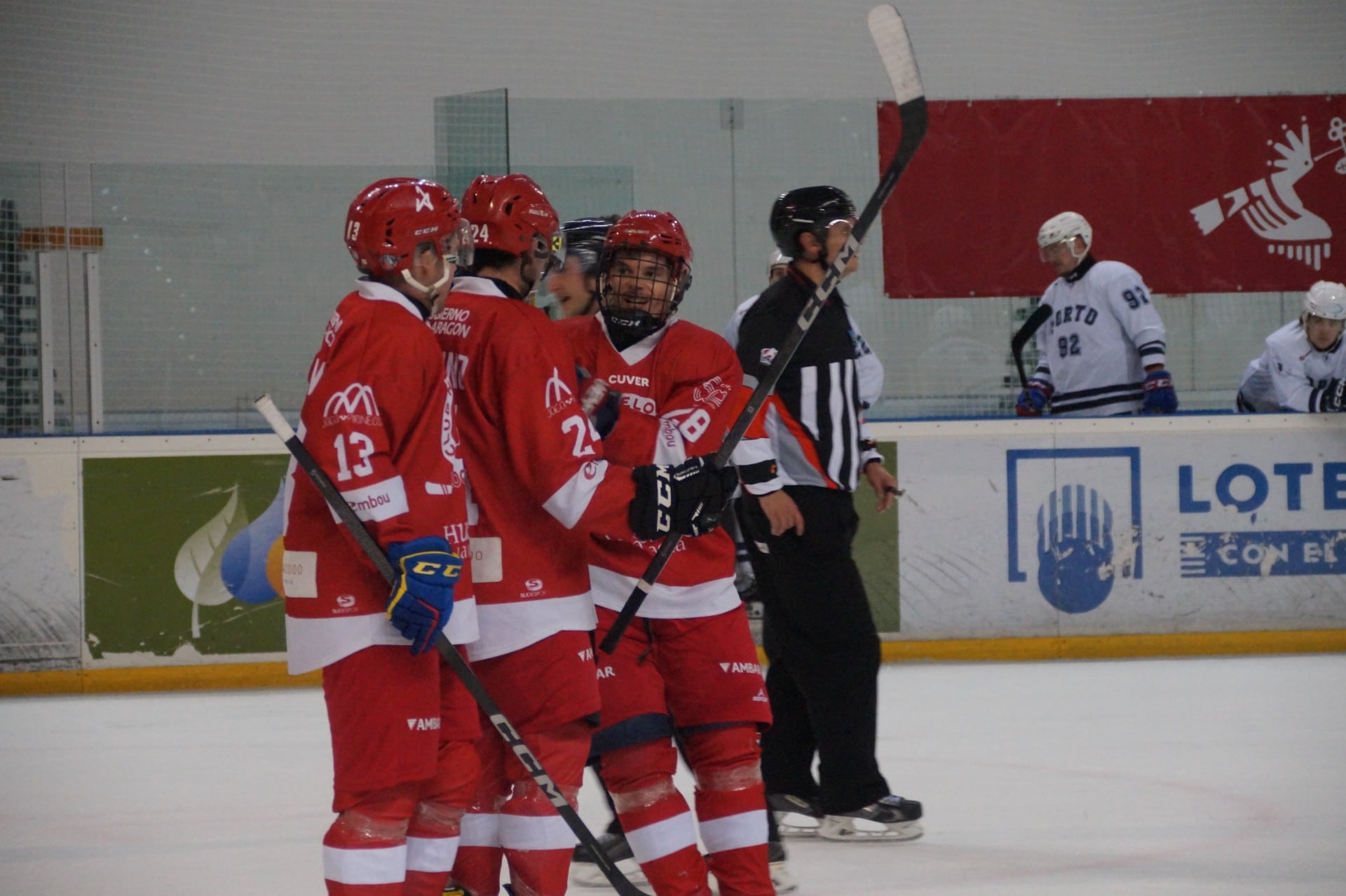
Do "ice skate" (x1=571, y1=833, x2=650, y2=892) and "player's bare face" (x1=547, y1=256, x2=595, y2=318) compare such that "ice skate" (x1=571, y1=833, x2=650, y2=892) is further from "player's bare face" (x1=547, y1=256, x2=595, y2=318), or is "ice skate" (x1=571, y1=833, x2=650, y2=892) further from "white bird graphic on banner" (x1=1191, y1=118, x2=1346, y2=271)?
"white bird graphic on banner" (x1=1191, y1=118, x2=1346, y2=271)

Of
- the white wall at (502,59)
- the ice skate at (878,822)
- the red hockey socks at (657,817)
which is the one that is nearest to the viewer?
the red hockey socks at (657,817)

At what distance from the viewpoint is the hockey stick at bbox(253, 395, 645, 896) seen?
1968 mm

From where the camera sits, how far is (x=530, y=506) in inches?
88.6

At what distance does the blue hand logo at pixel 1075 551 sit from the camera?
5762mm

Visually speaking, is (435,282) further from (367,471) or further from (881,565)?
(881,565)

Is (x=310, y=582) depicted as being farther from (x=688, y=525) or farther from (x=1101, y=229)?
(x=1101, y=229)

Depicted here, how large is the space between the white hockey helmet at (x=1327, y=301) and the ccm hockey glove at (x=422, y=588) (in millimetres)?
5109

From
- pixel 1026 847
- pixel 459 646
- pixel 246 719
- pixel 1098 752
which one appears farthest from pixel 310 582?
pixel 246 719

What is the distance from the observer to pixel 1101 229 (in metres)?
6.73

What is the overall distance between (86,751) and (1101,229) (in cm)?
453

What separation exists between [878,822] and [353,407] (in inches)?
69.6

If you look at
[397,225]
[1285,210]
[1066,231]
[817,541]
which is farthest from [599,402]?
[1285,210]

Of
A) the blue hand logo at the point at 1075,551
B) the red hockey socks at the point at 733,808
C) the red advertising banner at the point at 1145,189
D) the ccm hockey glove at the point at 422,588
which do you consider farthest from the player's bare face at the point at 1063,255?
the ccm hockey glove at the point at 422,588

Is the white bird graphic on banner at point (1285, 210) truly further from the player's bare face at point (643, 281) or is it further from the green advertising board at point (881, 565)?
the player's bare face at point (643, 281)
